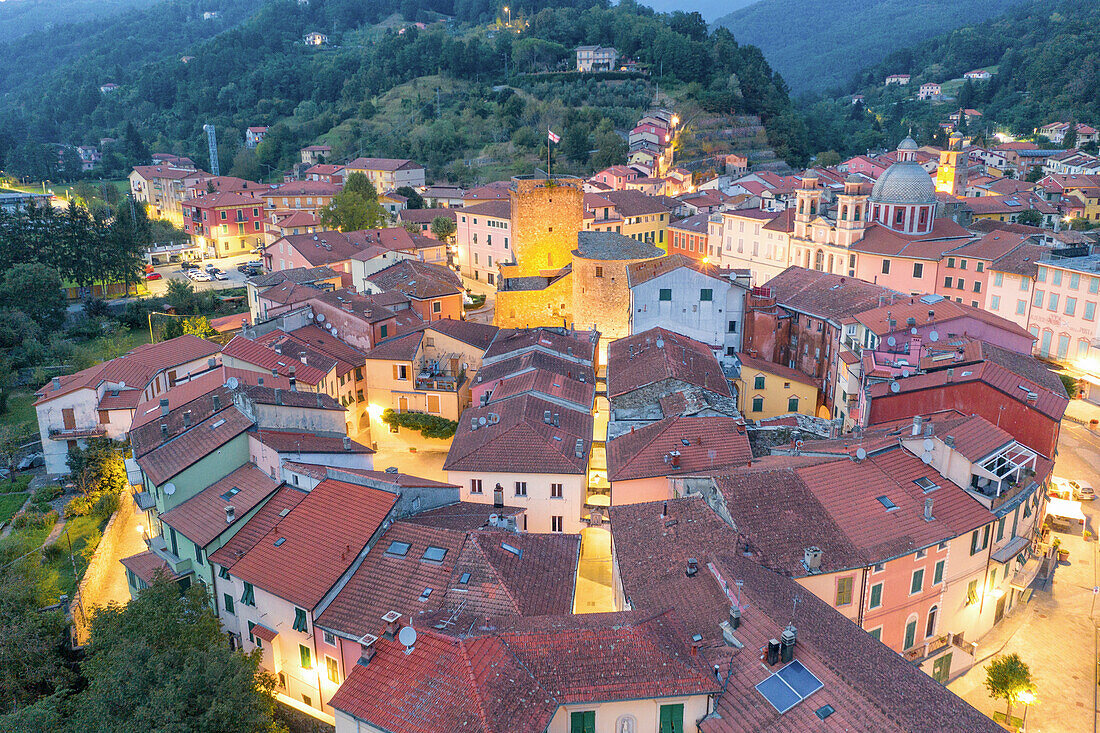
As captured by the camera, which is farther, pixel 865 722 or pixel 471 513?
pixel 471 513

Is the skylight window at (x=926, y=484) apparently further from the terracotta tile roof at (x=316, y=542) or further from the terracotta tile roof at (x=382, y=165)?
the terracotta tile roof at (x=382, y=165)

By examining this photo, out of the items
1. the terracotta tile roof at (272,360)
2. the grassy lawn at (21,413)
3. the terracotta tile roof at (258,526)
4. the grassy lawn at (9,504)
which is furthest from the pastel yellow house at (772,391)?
the grassy lawn at (21,413)

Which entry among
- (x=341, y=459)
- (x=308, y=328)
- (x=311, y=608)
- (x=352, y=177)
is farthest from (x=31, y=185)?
(x=311, y=608)

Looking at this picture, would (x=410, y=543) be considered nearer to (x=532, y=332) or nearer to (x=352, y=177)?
(x=532, y=332)

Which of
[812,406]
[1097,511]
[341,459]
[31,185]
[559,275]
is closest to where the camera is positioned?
[341,459]

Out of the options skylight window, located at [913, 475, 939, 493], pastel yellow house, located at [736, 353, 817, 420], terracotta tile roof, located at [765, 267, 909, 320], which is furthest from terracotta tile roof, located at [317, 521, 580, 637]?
terracotta tile roof, located at [765, 267, 909, 320]
